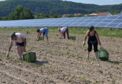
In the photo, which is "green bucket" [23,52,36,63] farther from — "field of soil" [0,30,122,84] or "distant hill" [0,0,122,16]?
"distant hill" [0,0,122,16]

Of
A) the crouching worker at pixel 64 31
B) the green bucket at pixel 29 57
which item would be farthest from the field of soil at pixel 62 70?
the crouching worker at pixel 64 31

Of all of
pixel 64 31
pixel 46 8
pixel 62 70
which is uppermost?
pixel 62 70

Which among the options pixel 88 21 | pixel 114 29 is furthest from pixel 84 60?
pixel 88 21

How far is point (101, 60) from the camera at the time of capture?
14.8 metres

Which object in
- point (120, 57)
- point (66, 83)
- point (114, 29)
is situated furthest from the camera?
point (114, 29)

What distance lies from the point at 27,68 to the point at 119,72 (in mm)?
3490

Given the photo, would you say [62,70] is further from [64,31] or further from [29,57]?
[64,31]

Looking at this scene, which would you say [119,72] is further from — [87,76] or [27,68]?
[27,68]

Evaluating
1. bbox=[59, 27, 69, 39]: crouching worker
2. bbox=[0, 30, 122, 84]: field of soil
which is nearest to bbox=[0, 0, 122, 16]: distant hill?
bbox=[59, 27, 69, 39]: crouching worker

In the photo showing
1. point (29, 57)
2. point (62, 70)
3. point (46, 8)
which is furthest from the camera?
point (46, 8)

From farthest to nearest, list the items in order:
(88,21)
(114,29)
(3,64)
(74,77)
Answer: (88,21) → (114,29) → (3,64) → (74,77)

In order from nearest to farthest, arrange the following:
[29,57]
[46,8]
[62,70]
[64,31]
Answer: [62,70], [29,57], [64,31], [46,8]

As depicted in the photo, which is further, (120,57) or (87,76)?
(120,57)

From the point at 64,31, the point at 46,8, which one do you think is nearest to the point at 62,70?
the point at 64,31
